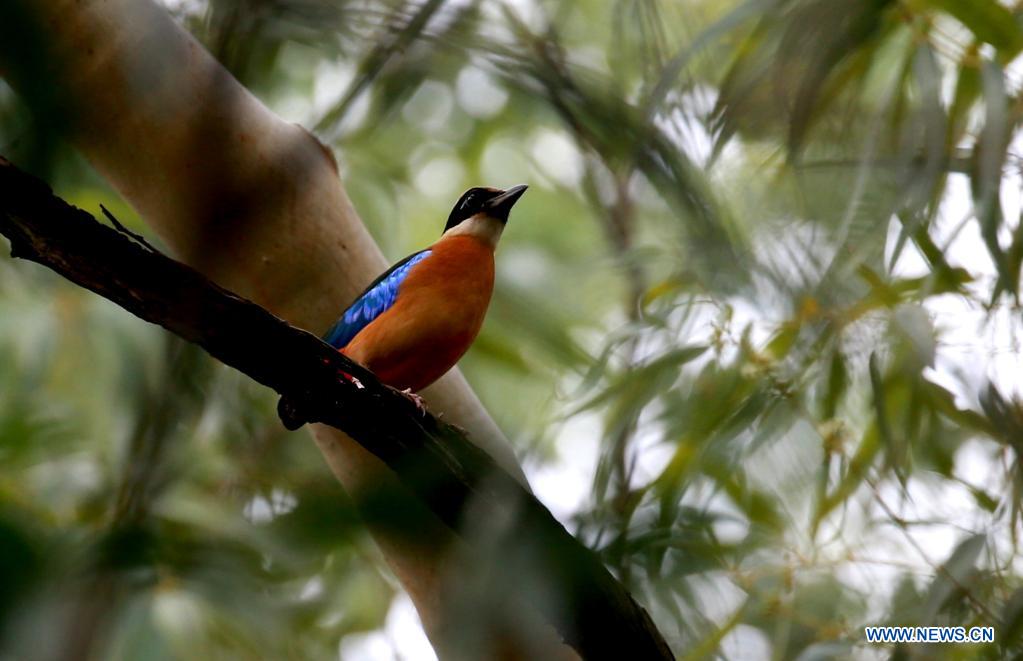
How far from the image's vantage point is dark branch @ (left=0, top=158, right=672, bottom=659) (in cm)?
98

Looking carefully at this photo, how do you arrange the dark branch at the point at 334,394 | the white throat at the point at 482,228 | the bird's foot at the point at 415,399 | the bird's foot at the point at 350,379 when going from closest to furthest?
the dark branch at the point at 334,394, the bird's foot at the point at 350,379, the bird's foot at the point at 415,399, the white throat at the point at 482,228

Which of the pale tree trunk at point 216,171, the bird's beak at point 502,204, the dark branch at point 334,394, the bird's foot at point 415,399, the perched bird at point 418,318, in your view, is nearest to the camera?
the pale tree trunk at point 216,171

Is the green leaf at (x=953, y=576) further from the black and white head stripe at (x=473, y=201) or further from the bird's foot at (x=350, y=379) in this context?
the black and white head stripe at (x=473, y=201)

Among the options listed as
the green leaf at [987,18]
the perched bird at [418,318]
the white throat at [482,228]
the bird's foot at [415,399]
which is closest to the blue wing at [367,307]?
the perched bird at [418,318]

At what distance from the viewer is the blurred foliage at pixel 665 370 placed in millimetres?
798

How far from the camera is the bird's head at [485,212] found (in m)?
4.19

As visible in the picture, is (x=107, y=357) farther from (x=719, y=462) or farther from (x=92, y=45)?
(x=92, y=45)

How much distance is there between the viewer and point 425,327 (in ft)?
11.3

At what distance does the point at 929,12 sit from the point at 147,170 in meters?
2.24

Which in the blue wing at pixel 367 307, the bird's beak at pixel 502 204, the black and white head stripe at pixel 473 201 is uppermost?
the black and white head stripe at pixel 473 201

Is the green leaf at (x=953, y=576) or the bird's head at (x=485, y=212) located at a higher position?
the bird's head at (x=485, y=212)

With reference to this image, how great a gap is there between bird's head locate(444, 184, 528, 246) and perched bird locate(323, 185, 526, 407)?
368 millimetres

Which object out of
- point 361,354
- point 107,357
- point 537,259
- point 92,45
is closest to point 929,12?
point 361,354

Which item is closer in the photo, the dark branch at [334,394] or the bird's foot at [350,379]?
the dark branch at [334,394]
